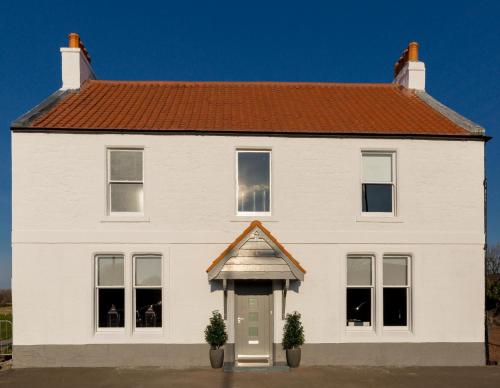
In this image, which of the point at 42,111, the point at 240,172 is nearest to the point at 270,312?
the point at 240,172

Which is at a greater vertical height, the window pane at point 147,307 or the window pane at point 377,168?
the window pane at point 377,168

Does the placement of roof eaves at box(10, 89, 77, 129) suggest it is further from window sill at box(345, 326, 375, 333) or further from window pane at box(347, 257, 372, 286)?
window sill at box(345, 326, 375, 333)

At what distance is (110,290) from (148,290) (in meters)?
1.11

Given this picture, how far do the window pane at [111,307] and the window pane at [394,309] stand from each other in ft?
25.6

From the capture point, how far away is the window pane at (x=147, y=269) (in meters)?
12.0

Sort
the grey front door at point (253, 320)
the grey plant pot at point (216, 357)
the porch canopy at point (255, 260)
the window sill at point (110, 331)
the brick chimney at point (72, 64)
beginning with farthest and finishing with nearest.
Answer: the brick chimney at point (72, 64) → the grey front door at point (253, 320) → the window sill at point (110, 331) → the grey plant pot at point (216, 357) → the porch canopy at point (255, 260)

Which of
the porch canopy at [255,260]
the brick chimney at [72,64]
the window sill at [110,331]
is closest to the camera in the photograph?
the porch canopy at [255,260]

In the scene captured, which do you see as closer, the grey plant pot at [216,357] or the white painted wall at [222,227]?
the grey plant pot at [216,357]

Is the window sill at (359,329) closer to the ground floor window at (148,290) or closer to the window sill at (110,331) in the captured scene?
the ground floor window at (148,290)

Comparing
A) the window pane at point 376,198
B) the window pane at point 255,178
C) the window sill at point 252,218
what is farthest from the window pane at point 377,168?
the window sill at point 252,218

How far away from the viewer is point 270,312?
12086mm

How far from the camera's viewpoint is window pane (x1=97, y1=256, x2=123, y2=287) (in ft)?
39.3

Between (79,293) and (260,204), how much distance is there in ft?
19.0

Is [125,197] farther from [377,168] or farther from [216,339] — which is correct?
[377,168]
